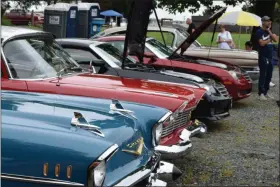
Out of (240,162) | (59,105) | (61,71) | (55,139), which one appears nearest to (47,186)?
(55,139)

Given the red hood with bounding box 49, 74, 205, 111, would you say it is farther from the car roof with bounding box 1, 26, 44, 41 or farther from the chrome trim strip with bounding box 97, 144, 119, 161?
the chrome trim strip with bounding box 97, 144, 119, 161

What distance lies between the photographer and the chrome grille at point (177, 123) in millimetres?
5110

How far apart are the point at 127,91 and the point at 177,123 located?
656mm

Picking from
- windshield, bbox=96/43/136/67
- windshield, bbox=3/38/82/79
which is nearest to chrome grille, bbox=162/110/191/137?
windshield, bbox=3/38/82/79

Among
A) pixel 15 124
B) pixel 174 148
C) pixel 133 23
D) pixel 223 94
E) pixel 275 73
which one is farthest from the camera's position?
pixel 275 73

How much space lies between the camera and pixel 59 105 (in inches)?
147

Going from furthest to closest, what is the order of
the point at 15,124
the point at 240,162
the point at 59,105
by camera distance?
the point at 240,162 → the point at 59,105 → the point at 15,124

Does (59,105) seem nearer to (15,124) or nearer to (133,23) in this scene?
(15,124)

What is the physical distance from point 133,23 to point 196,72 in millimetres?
2251

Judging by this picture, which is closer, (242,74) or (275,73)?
(242,74)

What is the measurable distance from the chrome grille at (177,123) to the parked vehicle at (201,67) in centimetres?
339

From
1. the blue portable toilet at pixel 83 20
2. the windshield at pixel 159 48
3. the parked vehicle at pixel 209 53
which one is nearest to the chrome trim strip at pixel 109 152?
the windshield at pixel 159 48

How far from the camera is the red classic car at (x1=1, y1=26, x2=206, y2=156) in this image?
495cm

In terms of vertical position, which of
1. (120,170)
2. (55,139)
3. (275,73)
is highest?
(55,139)
